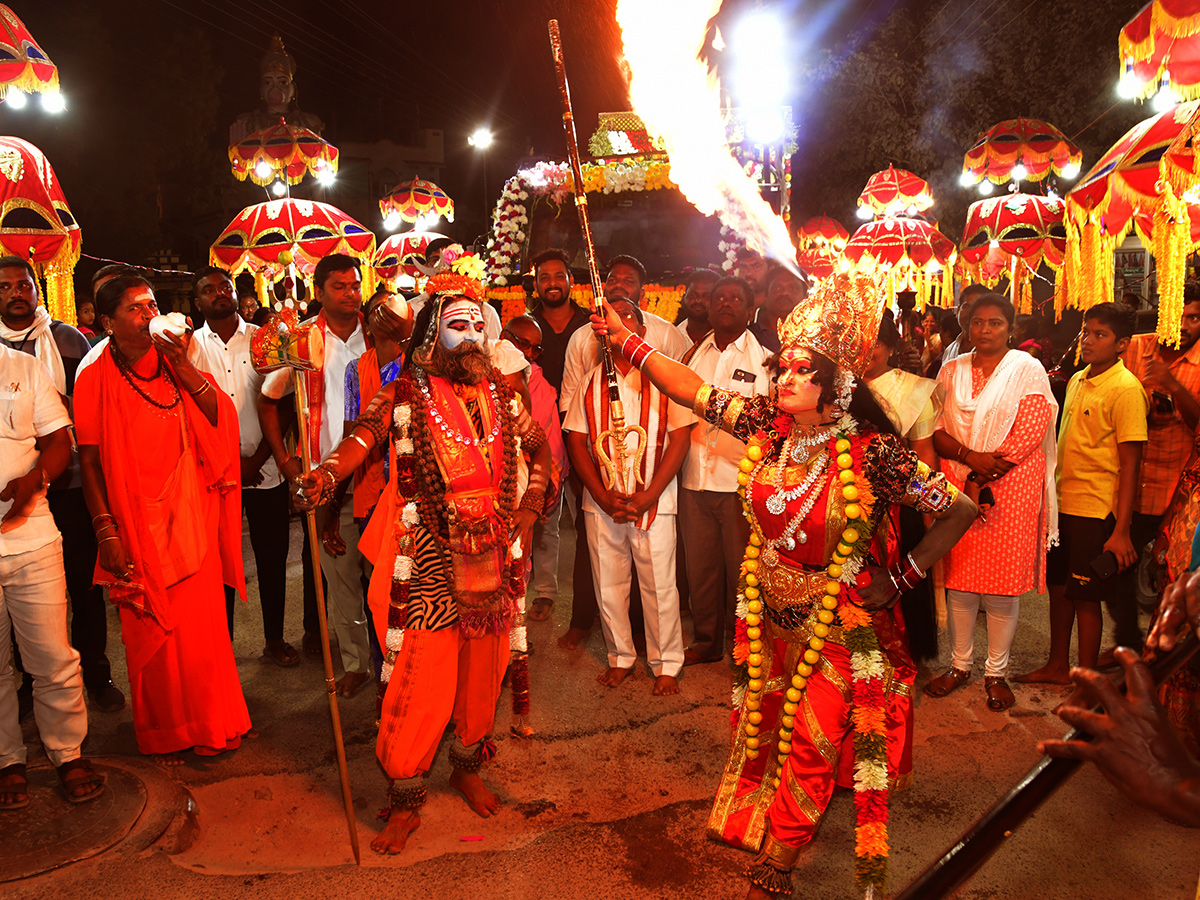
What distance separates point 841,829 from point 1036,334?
773 cm

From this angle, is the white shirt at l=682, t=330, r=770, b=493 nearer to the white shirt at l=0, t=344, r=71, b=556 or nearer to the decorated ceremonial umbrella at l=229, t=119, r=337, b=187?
the white shirt at l=0, t=344, r=71, b=556

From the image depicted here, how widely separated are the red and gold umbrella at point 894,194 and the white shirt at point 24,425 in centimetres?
1178

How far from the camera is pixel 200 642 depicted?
4.20 meters

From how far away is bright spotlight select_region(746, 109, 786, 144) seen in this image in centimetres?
1316

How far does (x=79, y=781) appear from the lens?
3.74 m

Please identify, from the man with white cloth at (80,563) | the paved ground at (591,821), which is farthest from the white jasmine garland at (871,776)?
the man with white cloth at (80,563)

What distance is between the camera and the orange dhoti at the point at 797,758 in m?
3.04

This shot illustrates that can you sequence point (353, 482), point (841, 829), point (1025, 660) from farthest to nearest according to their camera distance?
point (1025, 660)
point (353, 482)
point (841, 829)

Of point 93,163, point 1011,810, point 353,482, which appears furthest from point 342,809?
point 93,163

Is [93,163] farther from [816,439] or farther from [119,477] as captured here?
[816,439]

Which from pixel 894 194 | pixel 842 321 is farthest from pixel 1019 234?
pixel 842 321

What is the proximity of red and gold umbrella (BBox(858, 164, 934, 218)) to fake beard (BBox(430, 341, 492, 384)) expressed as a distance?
10854mm

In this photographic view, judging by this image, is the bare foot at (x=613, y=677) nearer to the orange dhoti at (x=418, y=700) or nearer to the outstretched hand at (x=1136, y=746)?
the orange dhoti at (x=418, y=700)

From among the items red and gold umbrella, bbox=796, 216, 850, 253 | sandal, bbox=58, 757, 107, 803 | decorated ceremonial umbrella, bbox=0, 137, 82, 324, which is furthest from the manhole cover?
red and gold umbrella, bbox=796, 216, 850, 253
